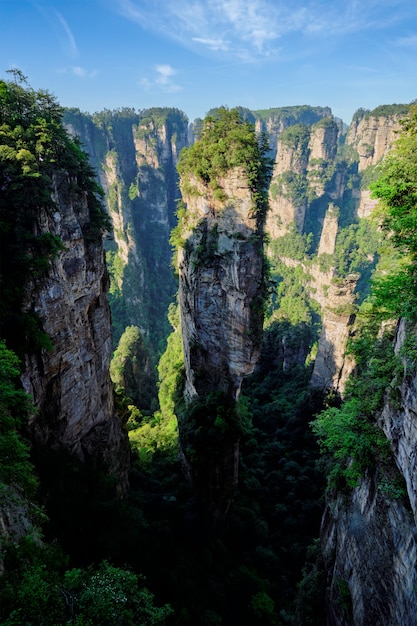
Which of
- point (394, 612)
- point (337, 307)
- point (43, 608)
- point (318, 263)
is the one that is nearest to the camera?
point (43, 608)

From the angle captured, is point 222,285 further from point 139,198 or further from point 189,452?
point 139,198

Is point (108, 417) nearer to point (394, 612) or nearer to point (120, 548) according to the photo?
point (120, 548)

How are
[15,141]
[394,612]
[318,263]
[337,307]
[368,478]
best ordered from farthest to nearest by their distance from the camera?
[318,263]
[337,307]
[15,141]
[368,478]
[394,612]

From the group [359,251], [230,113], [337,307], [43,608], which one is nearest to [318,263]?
[359,251]

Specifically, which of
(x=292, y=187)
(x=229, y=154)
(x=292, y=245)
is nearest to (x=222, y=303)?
(x=229, y=154)

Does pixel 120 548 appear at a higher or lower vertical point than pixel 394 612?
lower

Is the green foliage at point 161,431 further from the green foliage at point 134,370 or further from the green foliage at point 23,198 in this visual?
the green foliage at point 23,198

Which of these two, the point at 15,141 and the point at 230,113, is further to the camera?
the point at 230,113
